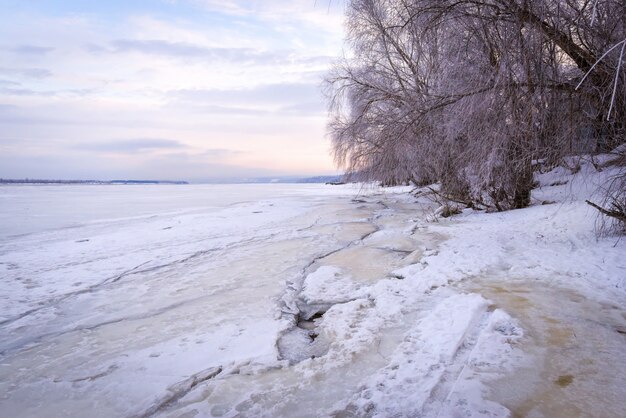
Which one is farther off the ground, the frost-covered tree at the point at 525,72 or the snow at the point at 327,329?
the frost-covered tree at the point at 525,72

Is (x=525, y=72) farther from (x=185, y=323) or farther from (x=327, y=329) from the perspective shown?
(x=185, y=323)

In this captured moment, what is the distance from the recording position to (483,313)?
3180 millimetres

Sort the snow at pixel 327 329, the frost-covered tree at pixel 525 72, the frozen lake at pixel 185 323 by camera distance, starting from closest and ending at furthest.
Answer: the snow at pixel 327 329
the frozen lake at pixel 185 323
the frost-covered tree at pixel 525 72

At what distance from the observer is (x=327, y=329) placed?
3.20m

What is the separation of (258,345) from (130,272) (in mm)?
3420

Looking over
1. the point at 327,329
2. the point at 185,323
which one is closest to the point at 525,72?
the point at 327,329

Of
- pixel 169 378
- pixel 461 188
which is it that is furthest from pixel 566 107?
pixel 461 188

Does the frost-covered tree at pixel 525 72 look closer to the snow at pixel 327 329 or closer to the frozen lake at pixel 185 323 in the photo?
the snow at pixel 327 329

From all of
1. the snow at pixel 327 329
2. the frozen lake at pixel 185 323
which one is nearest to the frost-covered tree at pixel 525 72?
the snow at pixel 327 329

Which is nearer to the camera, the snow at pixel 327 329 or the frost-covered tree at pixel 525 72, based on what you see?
the snow at pixel 327 329

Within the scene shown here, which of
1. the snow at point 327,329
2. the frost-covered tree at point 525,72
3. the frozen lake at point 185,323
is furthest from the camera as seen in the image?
the frost-covered tree at point 525,72

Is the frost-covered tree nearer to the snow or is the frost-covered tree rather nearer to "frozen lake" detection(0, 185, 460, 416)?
the snow

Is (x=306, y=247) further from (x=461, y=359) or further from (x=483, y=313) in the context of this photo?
(x=461, y=359)

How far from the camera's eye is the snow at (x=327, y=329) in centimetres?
216
